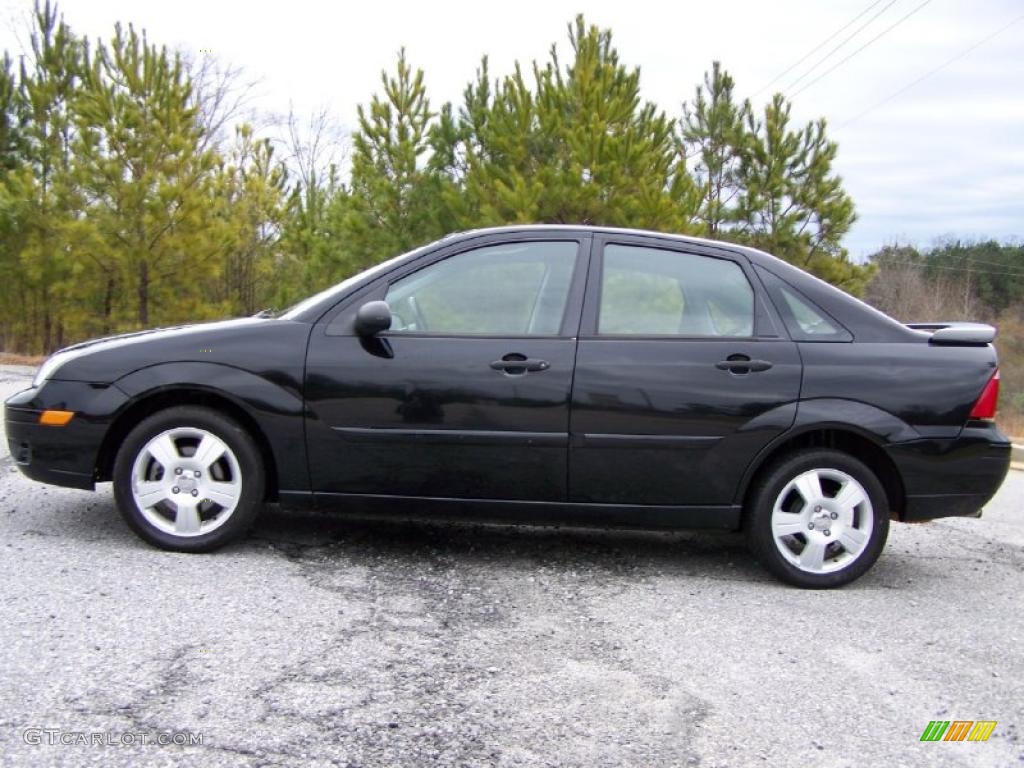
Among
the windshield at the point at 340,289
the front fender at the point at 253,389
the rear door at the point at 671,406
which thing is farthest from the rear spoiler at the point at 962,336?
the front fender at the point at 253,389

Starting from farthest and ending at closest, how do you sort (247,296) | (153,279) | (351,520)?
(247,296), (153,279), (351,520)

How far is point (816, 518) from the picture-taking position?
4.17 m

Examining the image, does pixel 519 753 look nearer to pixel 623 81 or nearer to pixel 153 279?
pixel 153 279

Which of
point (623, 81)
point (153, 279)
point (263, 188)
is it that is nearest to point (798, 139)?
point (623, 81)

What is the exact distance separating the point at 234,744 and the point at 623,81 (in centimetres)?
1816

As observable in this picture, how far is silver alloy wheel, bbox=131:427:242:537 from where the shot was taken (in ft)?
13.6

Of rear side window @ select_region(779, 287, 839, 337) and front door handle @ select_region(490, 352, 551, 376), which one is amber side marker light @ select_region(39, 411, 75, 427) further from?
rear side window @ select_region(779, 287, 839, 337)

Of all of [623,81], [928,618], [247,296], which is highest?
[623,81]

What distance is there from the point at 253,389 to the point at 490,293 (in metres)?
1.18

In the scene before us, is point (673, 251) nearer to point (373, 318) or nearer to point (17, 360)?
point (373, 318)

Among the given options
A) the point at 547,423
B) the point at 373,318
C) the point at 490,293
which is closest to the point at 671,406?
the point at 547,423

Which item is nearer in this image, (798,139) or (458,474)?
(458,474)

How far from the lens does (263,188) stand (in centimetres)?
2281

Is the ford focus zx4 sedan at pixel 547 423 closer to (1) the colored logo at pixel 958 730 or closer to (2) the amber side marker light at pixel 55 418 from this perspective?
(2) the amber side marker light at pixel 55 418
